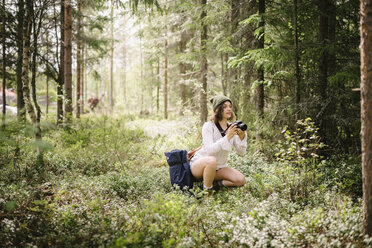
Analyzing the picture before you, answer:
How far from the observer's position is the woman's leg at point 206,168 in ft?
14.4

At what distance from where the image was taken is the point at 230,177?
183 inches

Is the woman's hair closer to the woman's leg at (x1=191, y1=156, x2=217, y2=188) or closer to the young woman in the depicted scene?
the young woman

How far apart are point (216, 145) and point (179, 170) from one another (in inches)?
35.8

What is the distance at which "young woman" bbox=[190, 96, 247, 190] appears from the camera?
4.39 meters

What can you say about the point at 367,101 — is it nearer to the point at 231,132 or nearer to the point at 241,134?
the point at 231,132

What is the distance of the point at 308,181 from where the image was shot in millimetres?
4281

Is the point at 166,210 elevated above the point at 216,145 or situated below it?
below

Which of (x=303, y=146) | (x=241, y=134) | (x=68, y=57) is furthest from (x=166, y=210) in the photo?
(x=68, y=57)

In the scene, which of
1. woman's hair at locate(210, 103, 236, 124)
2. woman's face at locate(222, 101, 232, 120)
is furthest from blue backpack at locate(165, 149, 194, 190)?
woman's face at locate(222, 101, 232, 120)

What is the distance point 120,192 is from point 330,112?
16.1 feet

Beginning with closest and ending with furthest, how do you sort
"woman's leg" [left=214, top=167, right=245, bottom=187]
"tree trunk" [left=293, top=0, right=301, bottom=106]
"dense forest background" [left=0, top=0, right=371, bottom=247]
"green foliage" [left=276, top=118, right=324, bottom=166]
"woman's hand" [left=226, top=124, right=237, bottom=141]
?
1. "dense forest background" [left=0, top=0, right=371, bottom=247]
2. "green foliage" [left=276, top=118, right=324, bottom=166]
3. "woman's hand" [left=226, top=124, right=237, bottom=141]
4. "woman's leg" [left=214, top=167, right=245, bottom=187]
5. "tree trunk" [left=293, top=0, right=301, bottom=106]

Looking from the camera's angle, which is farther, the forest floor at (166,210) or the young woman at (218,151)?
the young woman at (218,151)

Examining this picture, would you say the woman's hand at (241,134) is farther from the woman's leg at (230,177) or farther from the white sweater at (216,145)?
the woman's leg at (230,177)

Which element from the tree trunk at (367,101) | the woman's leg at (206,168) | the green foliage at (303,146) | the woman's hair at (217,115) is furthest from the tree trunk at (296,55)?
the tree trunk at (367,101)
